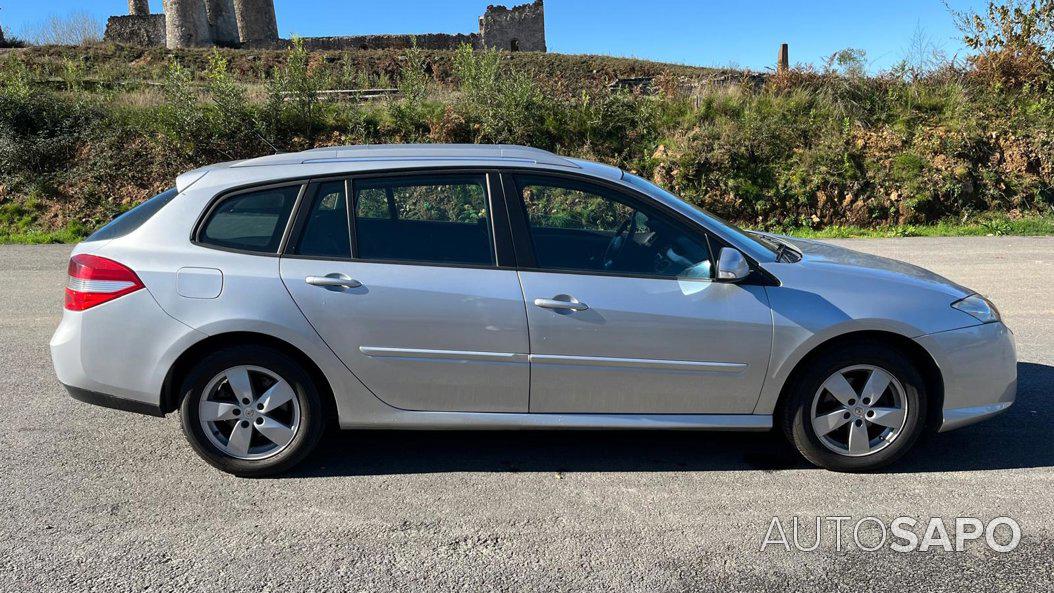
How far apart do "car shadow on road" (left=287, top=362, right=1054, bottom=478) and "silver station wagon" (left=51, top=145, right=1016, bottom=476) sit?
28 cm

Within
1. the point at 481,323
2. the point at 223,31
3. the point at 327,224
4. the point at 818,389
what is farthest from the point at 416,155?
the point at 223,31

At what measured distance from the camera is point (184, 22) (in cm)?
3472

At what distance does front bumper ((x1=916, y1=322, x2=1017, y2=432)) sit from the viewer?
4.23 metres

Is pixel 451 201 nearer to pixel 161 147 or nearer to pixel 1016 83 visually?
pixel 161 147

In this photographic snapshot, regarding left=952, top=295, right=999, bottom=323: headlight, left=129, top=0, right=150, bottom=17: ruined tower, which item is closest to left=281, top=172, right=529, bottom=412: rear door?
left=952, top=295, right=999, bottom=323: headlight

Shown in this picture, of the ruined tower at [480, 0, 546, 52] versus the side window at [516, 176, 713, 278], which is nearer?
the side window at [516, 176, 713, 278]

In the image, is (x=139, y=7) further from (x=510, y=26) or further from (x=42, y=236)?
(x=42, y=236)

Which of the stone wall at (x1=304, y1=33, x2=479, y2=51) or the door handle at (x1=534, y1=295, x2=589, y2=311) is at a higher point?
the stone wall at (x1=304, y1=33, x2=479, y2=51)

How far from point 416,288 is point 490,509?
1114 mm

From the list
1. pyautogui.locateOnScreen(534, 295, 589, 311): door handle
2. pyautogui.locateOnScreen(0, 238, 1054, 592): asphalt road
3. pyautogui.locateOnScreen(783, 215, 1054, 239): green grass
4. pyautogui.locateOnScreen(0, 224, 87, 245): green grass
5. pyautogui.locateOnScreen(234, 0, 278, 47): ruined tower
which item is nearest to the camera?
pyautogui.locateOnScreen(0, 238, 1054, 592): asphalt road

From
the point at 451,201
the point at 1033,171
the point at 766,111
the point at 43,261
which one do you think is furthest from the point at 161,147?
the point at 1033,171

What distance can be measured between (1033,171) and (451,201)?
47.7 ft

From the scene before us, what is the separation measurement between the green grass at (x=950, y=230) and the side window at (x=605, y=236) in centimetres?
961

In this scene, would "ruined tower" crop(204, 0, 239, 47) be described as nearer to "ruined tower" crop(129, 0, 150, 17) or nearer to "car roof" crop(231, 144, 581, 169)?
"ruined tower" crop(129, 0, 150, 17)
